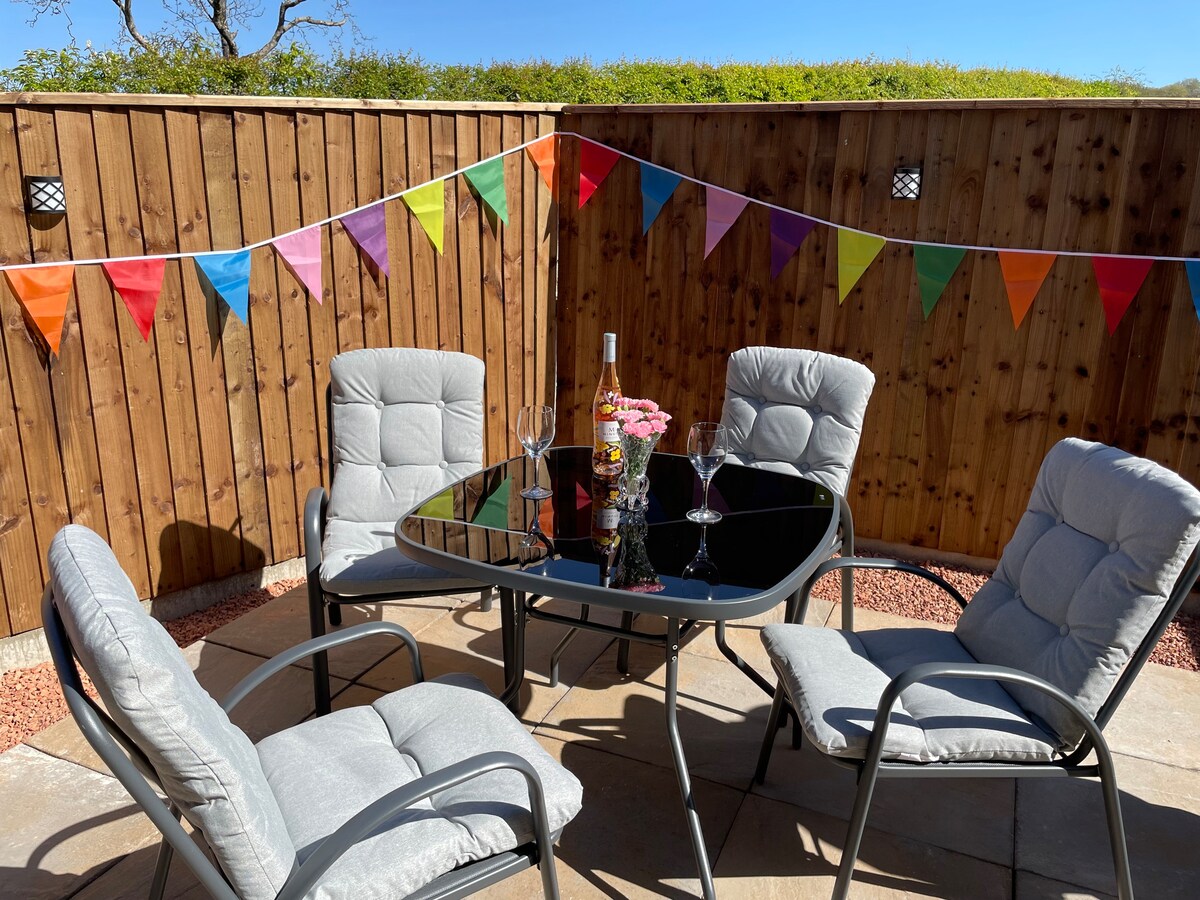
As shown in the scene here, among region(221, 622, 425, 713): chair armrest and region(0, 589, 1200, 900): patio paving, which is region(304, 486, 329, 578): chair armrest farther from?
region(221, 622, 425, 713): chair armrest

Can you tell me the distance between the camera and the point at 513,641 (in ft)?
8.24

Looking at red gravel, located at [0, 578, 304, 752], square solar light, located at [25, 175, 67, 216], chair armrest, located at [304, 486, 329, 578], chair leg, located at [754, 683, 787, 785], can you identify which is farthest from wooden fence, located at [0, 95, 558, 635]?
chair leg, located at [754, 683, 787, 785]

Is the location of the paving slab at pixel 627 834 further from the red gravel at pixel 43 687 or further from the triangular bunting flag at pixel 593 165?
the triangular bunting flag at pixel 593 165

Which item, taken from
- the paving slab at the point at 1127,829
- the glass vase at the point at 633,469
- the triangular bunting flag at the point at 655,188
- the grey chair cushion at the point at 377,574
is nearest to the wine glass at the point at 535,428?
the glass vase at the point at 633,469

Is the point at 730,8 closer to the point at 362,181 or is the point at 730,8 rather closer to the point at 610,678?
the point at 362,181

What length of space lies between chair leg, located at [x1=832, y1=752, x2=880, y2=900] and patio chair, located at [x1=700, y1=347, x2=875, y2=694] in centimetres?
140

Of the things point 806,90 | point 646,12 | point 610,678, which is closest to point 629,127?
point 610,678

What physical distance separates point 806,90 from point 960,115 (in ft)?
21.2

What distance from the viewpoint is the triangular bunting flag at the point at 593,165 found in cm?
417

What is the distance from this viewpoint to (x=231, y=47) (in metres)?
11.1

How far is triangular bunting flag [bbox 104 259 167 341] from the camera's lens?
2955mm

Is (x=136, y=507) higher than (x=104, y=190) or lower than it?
lower

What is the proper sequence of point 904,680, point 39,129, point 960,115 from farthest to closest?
point 960,115 → point 39,129 → point 904,680

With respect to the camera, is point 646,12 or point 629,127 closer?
point 629,127
